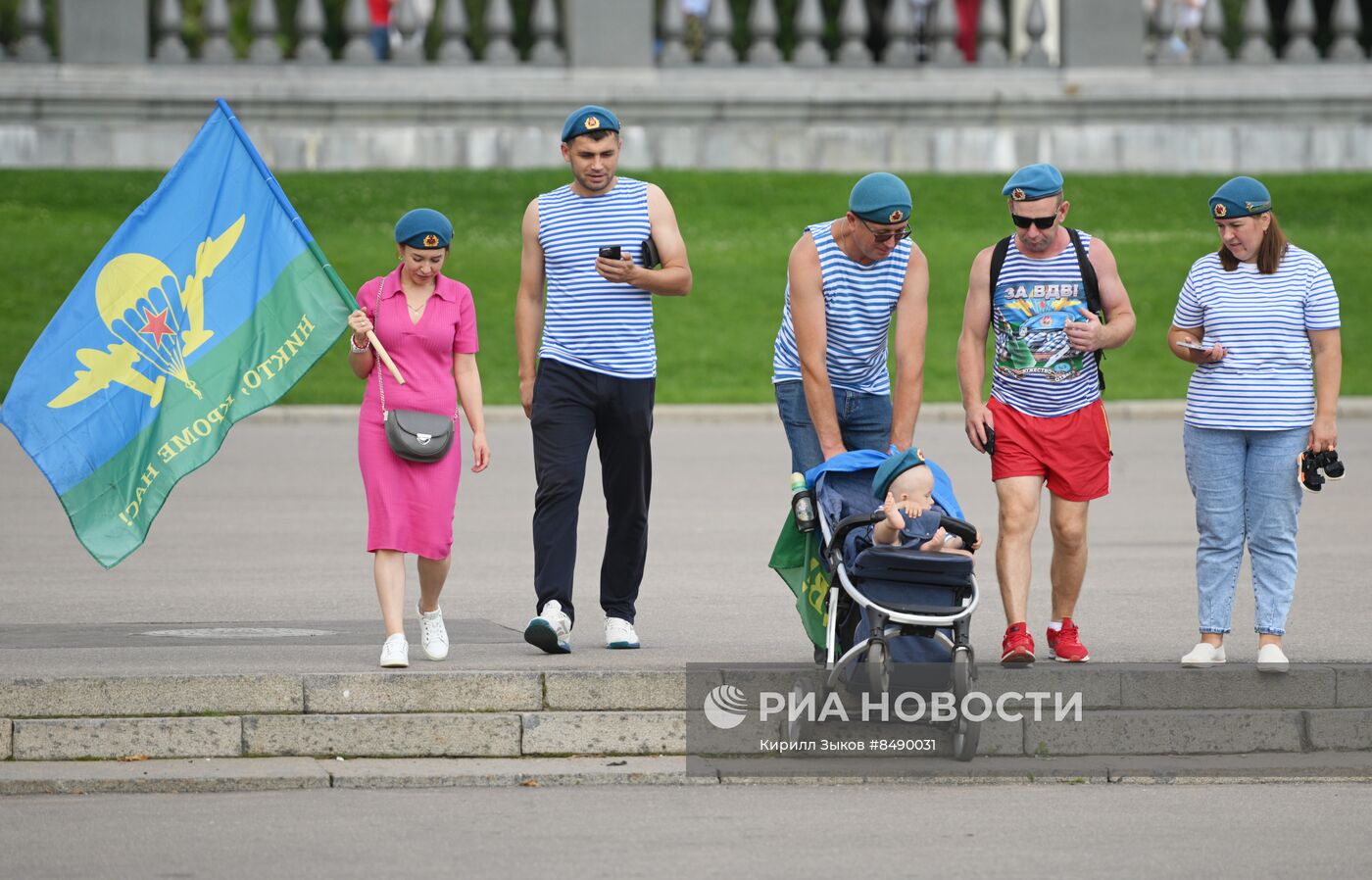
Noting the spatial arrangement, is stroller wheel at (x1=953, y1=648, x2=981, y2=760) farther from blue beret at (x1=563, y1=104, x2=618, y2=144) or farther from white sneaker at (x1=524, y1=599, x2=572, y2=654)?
blue beret at (x1=563, y1=104, x2=618, y2=144)

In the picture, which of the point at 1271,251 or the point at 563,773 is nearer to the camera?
the point at 563,773

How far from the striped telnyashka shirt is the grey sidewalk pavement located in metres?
0.99

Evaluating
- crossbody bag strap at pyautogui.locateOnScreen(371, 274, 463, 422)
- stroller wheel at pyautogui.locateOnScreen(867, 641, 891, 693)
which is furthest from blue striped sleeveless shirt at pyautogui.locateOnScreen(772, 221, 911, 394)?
crossbody bag strap at pyautogui.locateOnScreen(371, 274, 463, 422)

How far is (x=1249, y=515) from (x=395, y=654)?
308 centimetres

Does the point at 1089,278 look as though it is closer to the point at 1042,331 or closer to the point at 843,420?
the point at 1042,331

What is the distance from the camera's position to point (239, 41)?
40.2 meters

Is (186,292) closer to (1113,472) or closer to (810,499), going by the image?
(810,499)

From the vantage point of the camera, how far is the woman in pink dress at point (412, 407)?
802cm

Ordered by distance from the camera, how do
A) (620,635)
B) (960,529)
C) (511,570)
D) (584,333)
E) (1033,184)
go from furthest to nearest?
(511,570), (620,635), (584,333), (1033,184), (960,529)

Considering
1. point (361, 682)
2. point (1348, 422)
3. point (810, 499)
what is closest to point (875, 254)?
point (810, 499)

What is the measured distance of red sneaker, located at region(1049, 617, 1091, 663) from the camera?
8180 mm

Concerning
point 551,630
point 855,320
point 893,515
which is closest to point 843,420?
point 855,320

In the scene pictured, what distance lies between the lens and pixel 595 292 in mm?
8320

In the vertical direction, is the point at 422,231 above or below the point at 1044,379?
above
